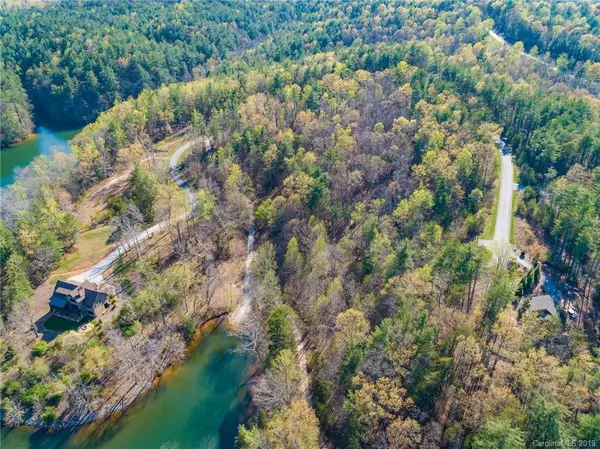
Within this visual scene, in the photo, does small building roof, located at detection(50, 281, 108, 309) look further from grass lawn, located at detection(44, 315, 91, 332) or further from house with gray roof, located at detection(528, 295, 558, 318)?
house with gray roof, located at detection(528, 295, 558, 318)

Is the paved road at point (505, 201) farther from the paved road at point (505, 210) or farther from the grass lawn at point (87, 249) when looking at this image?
the grass lawn at point (87, 249)

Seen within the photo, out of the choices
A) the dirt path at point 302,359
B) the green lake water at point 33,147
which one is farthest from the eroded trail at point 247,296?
the green lake water at point 33,147

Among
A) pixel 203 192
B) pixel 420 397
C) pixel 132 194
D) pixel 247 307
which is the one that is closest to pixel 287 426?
pixel 420 397

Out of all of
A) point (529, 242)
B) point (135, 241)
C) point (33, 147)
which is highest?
point (529, 242)

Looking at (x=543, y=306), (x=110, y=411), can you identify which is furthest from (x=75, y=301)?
(x=543, y=306)

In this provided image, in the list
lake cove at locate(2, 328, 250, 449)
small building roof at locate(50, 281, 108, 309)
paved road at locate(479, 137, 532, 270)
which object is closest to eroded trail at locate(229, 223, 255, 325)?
lake cove at locate(2, 328, 250, 449)

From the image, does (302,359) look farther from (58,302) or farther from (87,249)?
(87,249)
